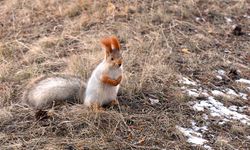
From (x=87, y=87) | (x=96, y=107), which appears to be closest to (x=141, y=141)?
(x=96, y=107)

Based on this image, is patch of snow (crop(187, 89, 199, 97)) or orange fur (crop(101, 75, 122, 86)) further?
patch of snow (crop(187, 89, 199, 97))

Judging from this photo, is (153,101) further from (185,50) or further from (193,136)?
(185,50)

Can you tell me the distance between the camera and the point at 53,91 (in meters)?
3.82

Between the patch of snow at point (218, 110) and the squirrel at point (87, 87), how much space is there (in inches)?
30.9

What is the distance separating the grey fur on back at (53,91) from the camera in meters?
3.81

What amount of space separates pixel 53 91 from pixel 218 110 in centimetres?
139

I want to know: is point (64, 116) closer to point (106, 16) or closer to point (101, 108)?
point (101, 108)

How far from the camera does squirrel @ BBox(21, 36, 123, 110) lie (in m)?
3.65

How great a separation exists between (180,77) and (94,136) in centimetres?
137

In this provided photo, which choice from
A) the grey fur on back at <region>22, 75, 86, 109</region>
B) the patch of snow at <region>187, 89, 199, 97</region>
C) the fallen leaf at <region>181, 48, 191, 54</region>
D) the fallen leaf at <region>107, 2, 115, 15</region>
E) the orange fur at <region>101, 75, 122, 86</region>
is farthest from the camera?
the fallen leaf at <region>107, 2, 115, 15</region>

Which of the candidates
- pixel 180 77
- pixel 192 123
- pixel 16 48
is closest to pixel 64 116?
pixel 192 123

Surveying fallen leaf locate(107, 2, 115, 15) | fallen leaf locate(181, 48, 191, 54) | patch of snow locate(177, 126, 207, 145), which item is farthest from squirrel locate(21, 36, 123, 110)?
fallen leaf locate(107, 2, 115, 15)

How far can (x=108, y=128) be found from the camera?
364 cm

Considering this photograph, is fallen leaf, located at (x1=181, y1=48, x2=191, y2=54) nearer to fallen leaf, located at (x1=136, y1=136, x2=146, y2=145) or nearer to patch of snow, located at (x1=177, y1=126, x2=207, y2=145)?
patch of snow, located at (x1=177, y1=126, x2=207, y2=145)
